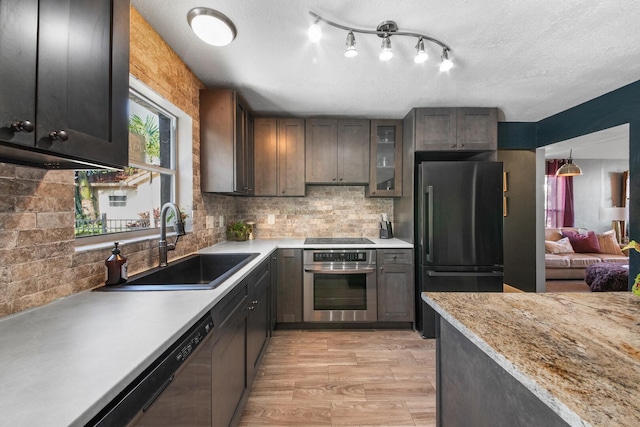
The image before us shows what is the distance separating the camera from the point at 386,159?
324 centimetres

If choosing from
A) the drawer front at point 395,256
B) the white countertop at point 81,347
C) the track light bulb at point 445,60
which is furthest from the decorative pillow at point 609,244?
the white countertop at point 81,347

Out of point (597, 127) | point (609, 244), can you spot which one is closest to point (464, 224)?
point (597, 127)

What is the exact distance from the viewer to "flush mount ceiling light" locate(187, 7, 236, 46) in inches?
59.7

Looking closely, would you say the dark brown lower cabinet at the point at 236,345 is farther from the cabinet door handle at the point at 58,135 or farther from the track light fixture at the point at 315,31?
the track light fixture at the point at 315,31

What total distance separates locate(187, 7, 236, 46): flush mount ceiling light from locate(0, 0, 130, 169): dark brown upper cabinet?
0.61 metres

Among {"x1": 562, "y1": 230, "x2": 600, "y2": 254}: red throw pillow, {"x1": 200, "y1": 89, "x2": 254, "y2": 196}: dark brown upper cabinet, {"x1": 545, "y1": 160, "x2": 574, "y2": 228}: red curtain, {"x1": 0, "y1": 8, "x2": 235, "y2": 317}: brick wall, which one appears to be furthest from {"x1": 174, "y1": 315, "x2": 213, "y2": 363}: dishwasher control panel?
{"x1": 545, "y1": 160, "x2": 574, "y2": 228}: red curtain

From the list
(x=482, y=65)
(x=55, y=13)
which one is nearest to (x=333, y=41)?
(x=482, y=65)

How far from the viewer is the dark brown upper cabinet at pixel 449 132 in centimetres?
289

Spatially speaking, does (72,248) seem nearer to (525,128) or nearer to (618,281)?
(525,128)

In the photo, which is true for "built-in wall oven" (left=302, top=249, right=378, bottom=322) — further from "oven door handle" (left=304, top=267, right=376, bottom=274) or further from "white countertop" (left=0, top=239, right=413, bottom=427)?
"white countertop" (left=0, top=239, right=413, bottom=427)

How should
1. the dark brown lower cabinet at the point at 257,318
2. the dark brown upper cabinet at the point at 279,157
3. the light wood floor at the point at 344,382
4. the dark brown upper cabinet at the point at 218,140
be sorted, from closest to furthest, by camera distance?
the light wood floor at the point at 344,382 < the dark brown lower cabinet at the point at 257,318 < the dark brown upper cabinet at the point at 218,140 < the dark brown upper cabinet at the point at 279,157

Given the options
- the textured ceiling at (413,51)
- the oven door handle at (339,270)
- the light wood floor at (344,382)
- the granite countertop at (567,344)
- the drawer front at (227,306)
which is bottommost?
the light wood floor at (344,382)

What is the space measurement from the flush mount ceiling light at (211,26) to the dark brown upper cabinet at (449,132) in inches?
80.2

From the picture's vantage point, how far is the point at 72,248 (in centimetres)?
119
